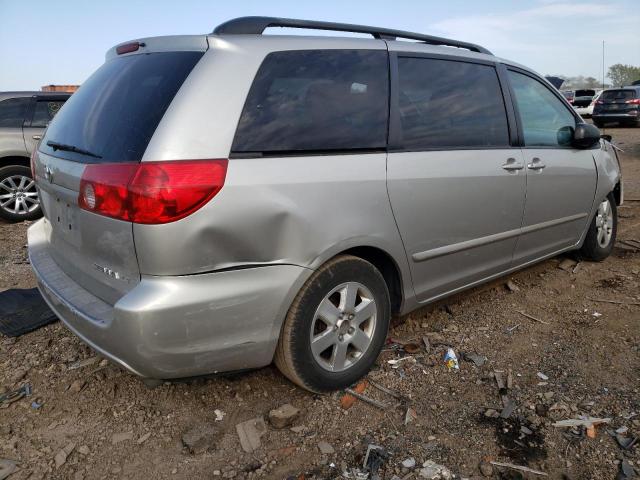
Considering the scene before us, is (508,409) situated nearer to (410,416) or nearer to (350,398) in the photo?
(410,416)

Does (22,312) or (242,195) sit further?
(22,312)

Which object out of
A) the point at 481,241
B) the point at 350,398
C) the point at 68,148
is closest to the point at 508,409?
the point at 350,398

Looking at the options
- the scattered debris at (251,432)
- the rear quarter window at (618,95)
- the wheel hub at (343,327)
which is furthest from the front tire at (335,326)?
the rear quarter window at (618,95)

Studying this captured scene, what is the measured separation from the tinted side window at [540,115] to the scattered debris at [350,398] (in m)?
2.00

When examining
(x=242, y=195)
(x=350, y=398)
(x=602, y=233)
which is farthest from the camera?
(x=602, y=233)

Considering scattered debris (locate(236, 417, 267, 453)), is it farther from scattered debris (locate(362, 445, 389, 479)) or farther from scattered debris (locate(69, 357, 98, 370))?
scattered debris (locate(69, 357, 98, 370))

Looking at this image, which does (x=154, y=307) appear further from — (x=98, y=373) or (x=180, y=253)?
(x=98, y=373)

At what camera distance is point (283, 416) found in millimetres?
2494

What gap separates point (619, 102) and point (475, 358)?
2023 cm

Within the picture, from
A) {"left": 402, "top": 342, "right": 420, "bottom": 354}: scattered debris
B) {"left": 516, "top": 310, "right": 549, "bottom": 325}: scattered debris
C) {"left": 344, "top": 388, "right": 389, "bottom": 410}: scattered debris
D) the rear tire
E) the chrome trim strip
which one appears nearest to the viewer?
{"left": 344, "top": 388, "right": 389, "bottom": 410}: scattered debris

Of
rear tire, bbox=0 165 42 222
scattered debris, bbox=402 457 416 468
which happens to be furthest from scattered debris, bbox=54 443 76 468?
rear tire, bbox=0 165 42 222

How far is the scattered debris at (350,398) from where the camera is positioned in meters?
2.64

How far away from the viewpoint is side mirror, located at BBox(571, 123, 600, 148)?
3926mm

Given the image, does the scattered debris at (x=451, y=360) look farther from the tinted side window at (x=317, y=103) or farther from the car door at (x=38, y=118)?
the car door at (x=38, y=118)
